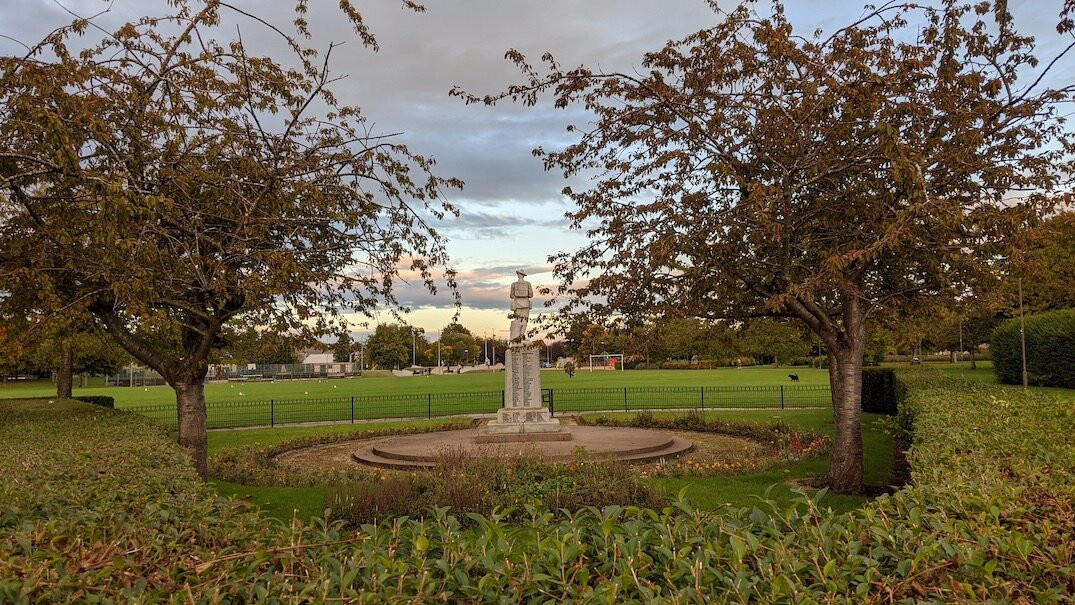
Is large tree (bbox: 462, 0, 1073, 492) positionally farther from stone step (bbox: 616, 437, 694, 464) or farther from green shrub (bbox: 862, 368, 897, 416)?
green shrub (bbox: 862, 368, 897, 416)

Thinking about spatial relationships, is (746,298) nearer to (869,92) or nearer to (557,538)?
(869,92)

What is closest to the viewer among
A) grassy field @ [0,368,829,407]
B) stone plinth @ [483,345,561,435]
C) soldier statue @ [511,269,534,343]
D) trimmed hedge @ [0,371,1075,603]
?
trimmed hedge @ [0,371,1075,603]

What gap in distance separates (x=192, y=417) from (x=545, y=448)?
6509 mm

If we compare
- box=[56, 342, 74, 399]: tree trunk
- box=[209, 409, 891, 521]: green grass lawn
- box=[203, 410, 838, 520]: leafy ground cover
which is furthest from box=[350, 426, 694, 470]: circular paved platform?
box=[56, 342, 74, 399]: tree trunk

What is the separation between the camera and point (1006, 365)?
28.8 meters

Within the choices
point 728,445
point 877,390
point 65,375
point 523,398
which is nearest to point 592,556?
point 523,398

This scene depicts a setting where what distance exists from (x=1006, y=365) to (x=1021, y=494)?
100 ft

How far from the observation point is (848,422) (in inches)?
377

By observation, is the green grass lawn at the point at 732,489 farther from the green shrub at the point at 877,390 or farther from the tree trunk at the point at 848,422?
the green shrub at the point at 877,390

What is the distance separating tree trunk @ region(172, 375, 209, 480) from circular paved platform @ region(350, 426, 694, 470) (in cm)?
367

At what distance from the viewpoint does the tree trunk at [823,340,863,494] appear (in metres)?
9.50

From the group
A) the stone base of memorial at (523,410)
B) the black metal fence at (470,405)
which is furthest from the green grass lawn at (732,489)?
the black metal fence at (470,405)

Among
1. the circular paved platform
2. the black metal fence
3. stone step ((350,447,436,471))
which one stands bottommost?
the black metal fence

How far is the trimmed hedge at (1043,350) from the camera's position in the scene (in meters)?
24.8
